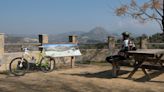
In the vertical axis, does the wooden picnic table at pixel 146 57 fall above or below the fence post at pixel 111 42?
below

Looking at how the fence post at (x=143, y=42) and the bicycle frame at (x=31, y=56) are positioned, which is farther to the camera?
the fence post at (x=143, y=42)

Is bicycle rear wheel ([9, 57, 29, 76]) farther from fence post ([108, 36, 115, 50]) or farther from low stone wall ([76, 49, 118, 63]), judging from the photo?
fence post ([108, 36, 115, 50])

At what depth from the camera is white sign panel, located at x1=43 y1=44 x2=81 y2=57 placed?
15453mm

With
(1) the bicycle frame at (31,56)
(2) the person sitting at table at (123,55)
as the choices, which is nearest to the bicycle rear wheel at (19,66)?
(1) the bicycle frame at (31,56)

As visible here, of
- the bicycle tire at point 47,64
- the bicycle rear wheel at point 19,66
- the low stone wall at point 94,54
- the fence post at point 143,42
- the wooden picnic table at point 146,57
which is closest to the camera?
the wooden picnic table at point 146,57

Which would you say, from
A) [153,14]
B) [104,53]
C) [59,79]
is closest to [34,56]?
[59,79]

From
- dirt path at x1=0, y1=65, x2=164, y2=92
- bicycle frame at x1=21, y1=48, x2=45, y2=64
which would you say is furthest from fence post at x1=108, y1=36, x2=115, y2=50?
dirt path at x1=0, y1=65, x2=164, y2=92

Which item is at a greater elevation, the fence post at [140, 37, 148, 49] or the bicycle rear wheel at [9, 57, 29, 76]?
the fence post at [140, 37, 148, 49]

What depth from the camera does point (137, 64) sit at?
12344 mm

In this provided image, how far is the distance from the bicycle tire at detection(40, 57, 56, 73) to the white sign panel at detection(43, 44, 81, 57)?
404 mm

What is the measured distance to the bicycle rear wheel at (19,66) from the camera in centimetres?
1341

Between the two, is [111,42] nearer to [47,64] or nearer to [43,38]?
[43,38]

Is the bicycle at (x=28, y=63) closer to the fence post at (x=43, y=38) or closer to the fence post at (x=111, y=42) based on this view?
the fence post at (x=43, y=38)

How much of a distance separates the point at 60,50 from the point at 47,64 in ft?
4.92
